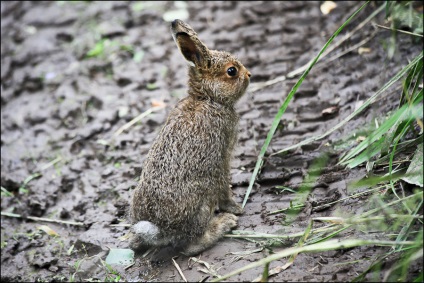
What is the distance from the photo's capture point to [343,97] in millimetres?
5965

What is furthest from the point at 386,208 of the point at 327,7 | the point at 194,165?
the point at 327,7

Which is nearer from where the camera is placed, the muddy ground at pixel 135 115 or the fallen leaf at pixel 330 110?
the muddy ground at pixel 135 115

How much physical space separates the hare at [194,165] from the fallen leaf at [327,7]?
2753 mm

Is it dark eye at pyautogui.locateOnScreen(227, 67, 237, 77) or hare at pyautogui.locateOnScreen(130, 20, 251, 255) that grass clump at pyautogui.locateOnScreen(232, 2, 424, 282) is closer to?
hare at pyautogui.locateOnScreen(130, 20, 251, 255)

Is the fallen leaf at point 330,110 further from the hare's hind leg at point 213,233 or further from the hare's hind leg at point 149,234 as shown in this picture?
the hare's hind leg at point 149,234

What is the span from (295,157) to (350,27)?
2.15m

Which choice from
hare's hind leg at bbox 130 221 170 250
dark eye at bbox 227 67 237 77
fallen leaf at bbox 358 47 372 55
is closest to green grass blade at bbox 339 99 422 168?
dark eye at bbox 227 67 237 77

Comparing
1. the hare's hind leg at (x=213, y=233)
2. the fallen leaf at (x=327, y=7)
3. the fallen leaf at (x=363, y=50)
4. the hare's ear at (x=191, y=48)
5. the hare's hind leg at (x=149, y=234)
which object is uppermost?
the fallen leaf at (x=327, y=7)

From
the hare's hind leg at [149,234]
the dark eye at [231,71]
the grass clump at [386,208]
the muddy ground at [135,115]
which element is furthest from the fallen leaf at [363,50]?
the hare's hind leg at [149,234]

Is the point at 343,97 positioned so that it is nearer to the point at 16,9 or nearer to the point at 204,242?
the point at 204,242

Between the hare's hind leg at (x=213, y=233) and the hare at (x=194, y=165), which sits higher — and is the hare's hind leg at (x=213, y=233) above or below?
below

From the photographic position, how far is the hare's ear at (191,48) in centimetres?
474

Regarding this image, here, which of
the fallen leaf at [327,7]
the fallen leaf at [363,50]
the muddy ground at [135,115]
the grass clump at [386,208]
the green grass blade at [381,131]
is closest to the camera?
the grass clump at [386,208]

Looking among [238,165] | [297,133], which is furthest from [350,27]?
[238,165]
